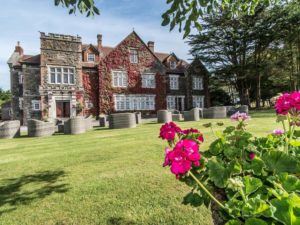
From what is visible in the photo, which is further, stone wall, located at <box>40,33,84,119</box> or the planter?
stone wall, located at <box>40,33,84,119</box>

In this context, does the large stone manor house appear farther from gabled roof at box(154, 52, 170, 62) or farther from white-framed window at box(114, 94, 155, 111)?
gabled roof at box(154, 52, 170, 62)

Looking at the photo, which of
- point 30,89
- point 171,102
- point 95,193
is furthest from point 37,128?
point 171,102

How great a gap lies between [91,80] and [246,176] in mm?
30304

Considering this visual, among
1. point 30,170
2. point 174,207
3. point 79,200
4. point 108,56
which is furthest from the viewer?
point 108,56

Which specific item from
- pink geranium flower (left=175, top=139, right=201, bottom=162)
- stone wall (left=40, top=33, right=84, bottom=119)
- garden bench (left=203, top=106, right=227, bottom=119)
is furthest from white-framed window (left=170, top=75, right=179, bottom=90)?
pink geranium flower (left=175, top=139, right=201, bottom=162)

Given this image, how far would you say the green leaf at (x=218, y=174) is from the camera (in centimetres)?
192

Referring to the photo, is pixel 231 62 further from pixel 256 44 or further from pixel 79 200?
pixel 79 200

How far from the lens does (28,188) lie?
4672 millimetres

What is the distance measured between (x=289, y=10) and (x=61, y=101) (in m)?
32.6

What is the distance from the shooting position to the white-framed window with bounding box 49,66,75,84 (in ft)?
92.7

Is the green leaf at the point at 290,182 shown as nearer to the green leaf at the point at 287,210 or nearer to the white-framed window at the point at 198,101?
the green leaf at the point at 287,210

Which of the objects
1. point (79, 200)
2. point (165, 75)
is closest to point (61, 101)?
point (165, 75)

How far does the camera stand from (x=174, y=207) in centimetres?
363

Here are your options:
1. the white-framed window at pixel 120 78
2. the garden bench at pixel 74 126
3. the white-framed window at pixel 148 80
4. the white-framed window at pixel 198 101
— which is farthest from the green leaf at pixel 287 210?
the white-framed window at pixel 198 101
